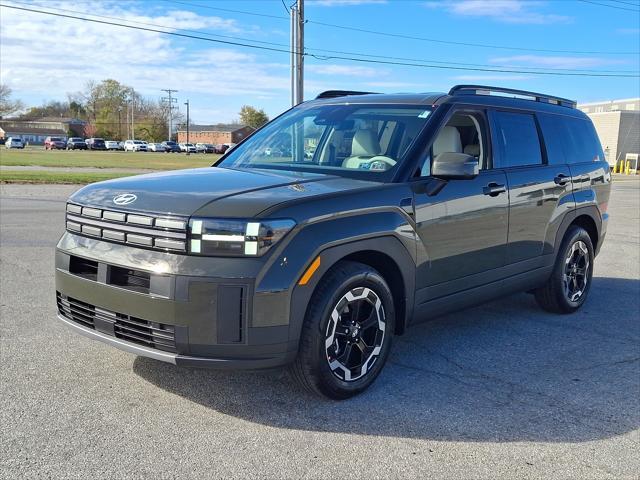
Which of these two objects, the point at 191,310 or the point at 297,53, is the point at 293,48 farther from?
the point at 191,310

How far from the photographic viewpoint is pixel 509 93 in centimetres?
550

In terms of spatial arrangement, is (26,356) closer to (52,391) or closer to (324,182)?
(52,391)

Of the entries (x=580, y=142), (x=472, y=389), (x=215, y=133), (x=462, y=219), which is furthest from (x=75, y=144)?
(x=472, y=389)

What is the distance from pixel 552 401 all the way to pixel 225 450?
2.12 m

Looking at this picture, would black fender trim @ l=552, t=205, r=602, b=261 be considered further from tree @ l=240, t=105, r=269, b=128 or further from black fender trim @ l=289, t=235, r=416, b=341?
tree @ l=240, t=105, r=269, b=128

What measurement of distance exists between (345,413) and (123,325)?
1.39 meters

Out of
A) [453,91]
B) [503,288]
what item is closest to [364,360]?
[503,288]

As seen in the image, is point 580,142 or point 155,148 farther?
point 155,148

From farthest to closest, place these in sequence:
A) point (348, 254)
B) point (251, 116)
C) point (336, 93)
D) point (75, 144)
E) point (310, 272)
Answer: point (251, 116) < point (75, 144) < point (336, 93) < point (348, 254) < point (310, 272)

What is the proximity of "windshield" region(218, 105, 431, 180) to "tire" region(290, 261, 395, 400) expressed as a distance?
2.70 ft

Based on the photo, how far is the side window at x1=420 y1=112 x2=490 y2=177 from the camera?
4617 mm

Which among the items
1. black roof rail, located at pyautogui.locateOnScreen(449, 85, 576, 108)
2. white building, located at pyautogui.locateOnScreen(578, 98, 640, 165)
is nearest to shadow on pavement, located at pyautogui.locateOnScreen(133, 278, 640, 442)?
black roof rail, located at pyautogui.locateOnScreen(449, 85, 576, 108)

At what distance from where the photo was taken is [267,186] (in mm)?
3824

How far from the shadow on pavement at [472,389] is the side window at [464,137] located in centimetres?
152
